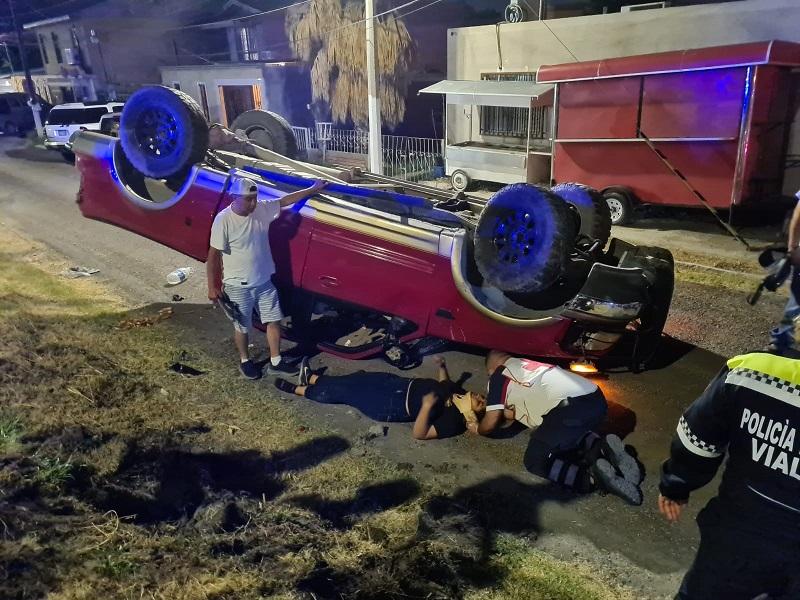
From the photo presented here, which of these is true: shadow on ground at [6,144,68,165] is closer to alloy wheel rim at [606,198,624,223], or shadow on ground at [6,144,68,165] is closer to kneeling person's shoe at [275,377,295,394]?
alloy wheel rim at [606,198,624,223]

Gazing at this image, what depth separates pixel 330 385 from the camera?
4.82m

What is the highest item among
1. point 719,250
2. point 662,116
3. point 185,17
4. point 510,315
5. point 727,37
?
point 185,17

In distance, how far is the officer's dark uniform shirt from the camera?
1.87 m

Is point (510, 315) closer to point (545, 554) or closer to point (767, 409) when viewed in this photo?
point (545, 554)

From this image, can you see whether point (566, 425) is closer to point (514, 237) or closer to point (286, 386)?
point (514, 237)

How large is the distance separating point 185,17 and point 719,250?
28.0 metres

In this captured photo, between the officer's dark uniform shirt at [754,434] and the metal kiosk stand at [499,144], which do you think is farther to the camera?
the metal kiosk stand at [499,144]

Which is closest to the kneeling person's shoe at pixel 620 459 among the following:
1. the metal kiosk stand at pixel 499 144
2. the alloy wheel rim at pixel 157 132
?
the alloy wheel rim at pixel 157 132

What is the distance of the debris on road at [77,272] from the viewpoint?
7727 millimetres

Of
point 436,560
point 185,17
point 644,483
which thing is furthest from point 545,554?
point 185,17

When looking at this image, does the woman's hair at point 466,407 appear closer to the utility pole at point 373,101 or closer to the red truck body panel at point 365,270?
the red truck body panel at point 365,270

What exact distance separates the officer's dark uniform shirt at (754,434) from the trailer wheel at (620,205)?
8.72 m

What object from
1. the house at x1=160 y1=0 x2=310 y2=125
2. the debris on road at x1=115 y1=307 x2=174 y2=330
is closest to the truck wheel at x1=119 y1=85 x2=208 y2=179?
the debris on road at x1=115 y1=307 x2=174 y2=330

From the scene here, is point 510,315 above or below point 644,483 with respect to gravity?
above
